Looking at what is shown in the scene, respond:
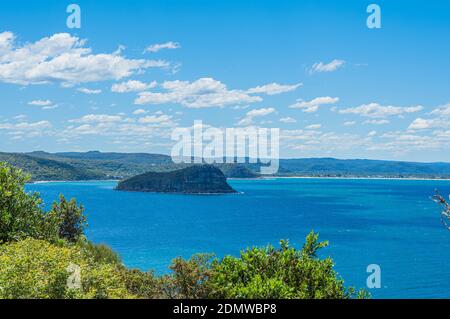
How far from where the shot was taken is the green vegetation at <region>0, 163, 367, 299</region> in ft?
57.5

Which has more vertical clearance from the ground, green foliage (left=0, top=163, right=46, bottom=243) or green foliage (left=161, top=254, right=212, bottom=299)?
green foliage (left=0, top=163, right=46, bottom=243)

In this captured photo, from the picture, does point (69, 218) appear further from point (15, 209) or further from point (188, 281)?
point (188, 281)

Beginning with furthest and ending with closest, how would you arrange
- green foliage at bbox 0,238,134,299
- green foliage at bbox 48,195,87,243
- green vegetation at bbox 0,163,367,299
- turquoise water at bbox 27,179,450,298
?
turquoise water at bbox 27,179,450,298
green foliage at bbox 48,195,87,243
green vegetation at bbox 0,163,367,299
green foliage at bbox 0,238,134,299

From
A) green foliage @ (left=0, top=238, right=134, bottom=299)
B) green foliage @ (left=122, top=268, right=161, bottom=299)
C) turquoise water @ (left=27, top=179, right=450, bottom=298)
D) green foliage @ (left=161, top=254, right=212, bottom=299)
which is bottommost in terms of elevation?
turquoise water @ (left=27, top=179, right=450, bottom=298)

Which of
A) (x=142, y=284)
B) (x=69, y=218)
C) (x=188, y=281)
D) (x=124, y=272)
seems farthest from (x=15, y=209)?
(x=69, y=218)

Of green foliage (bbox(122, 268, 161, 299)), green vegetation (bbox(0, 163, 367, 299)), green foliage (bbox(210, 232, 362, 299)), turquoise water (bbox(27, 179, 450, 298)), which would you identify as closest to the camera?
green vegetation (bbox(0, 163, 367, 299))

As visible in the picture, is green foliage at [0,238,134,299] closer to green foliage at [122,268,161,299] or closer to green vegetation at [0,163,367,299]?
green vegetation at [0,163,367,299]

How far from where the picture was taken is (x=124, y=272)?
29.0 meters

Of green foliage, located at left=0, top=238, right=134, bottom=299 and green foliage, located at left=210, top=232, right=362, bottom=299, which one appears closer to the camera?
green foliage, located at left=0, top=238, right=134, bottom=299

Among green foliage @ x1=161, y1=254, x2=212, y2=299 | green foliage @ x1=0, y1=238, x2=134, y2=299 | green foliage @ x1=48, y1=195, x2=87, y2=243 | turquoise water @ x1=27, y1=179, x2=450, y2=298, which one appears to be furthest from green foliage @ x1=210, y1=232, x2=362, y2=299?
turquoise water @ x1=27, y1=179, x2=450, y2=298

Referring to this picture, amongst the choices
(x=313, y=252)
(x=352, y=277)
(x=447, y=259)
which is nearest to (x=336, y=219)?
(x=447, y=259)

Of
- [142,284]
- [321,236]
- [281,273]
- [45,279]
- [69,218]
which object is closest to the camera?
[45,279]

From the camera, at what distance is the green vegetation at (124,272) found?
17.5 m
